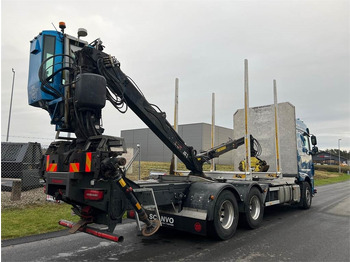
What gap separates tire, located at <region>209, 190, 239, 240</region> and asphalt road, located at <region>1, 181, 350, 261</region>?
6.8 inches

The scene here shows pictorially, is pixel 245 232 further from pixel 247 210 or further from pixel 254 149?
pixel 254 149

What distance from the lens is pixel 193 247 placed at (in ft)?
17.3

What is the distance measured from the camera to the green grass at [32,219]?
603 cm

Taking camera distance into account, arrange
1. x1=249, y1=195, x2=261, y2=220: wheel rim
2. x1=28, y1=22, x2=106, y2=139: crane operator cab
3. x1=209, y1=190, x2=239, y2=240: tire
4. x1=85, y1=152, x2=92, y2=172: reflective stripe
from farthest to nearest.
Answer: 1. x1=249, y1=195, x2=261, y2=220: wheel rim
2. x1=209, y1=190, x2=239, y2=240: tire
3. x1=28, y1=22, x2=106, y2=139: crane operator cab
4. x1=85, y1=152, x2=92, y2=172: reflective stripe

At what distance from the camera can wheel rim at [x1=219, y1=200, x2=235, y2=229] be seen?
19.6 feet

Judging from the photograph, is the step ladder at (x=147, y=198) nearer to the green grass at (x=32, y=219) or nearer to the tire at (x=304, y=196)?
the green grass at (x=32, y=219)

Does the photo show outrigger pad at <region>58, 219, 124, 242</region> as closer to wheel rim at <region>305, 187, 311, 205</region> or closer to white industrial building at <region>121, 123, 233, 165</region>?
wheel rim at <region>305, 187, 311, 205</region>

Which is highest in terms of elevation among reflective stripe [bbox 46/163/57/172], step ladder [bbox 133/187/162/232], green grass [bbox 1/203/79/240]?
reflective stripe [bbox 46/163/57/172]

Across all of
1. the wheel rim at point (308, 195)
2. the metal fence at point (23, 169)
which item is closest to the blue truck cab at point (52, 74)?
the metal fence at point (23, 169)

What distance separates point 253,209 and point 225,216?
1.27 meters

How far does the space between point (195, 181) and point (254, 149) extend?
432 centimetres

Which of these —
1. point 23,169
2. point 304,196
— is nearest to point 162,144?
point 23,169

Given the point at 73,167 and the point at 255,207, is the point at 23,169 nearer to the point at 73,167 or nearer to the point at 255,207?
the point at 73,167

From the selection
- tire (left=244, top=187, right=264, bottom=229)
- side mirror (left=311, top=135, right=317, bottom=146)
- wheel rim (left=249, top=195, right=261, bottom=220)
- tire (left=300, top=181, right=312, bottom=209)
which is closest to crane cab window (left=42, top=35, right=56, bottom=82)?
tire (left=244, top=187, right=264, bottom=229)
